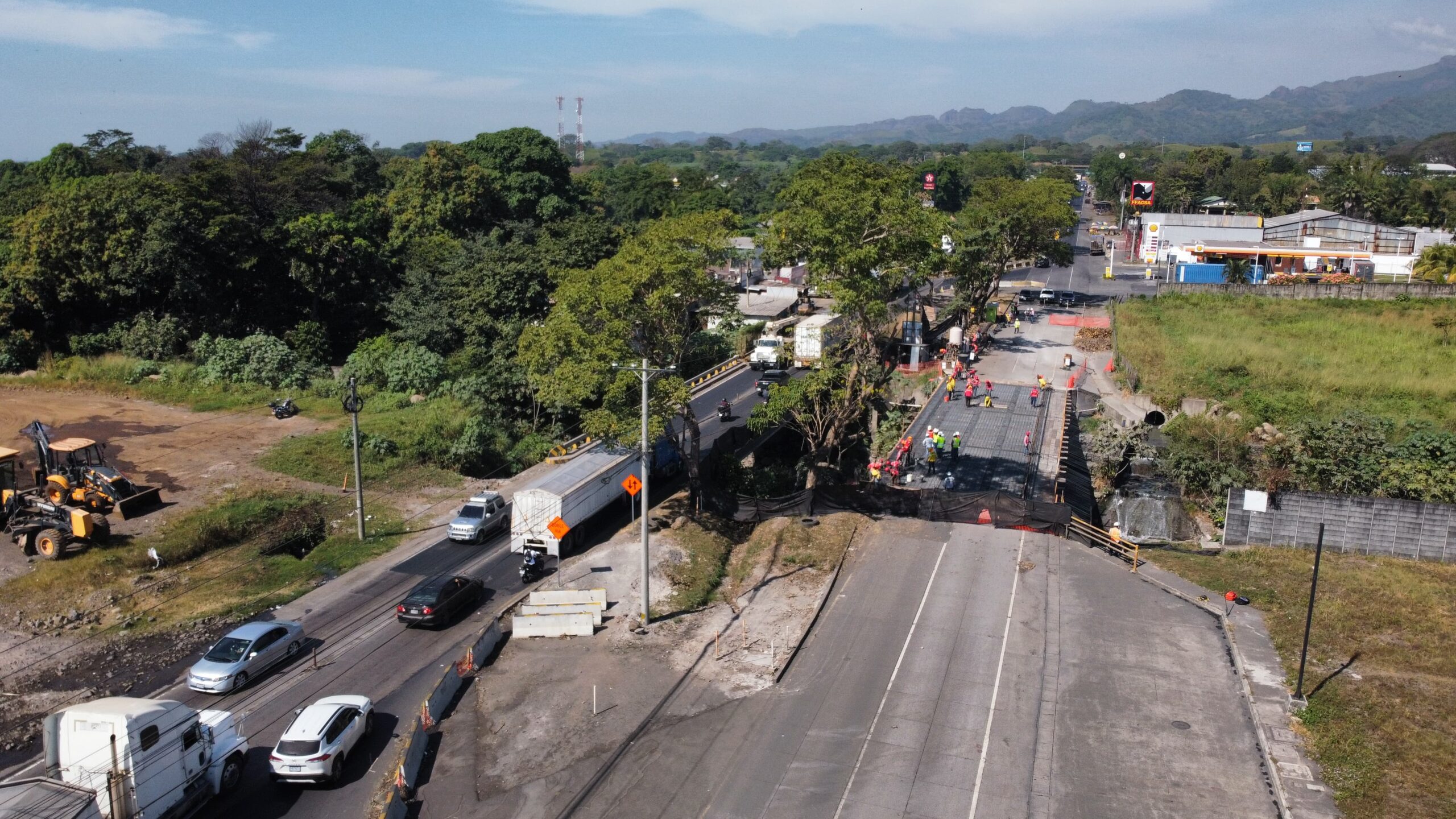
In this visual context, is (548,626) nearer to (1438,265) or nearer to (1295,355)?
(1295,355)

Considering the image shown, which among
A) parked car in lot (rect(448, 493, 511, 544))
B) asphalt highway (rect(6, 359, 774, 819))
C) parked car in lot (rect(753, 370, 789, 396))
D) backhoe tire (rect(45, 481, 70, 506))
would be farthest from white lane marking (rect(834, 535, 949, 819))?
backhoe tire (rect(45, 481, 70, 506))

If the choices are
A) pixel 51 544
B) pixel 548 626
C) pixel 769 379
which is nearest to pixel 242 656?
pixel 548 626

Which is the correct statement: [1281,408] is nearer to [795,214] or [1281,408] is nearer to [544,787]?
[795,214]

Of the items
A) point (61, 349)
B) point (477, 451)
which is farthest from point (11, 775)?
point (61, 349)

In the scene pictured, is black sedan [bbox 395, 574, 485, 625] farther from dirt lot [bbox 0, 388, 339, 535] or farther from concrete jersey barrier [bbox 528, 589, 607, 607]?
dirt lot [bbox 0, 388, 339, 535]

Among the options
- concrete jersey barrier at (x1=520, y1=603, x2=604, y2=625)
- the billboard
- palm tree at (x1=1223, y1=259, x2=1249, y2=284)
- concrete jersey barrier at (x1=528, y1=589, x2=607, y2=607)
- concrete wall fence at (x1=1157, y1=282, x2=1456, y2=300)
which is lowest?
concrete jersey barrier at (x1=520, y1=603, x2=604, y2=625)

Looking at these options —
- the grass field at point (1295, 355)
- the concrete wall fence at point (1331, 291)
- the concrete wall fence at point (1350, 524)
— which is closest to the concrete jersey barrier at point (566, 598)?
the concrete wall fence at point (1350, 524)

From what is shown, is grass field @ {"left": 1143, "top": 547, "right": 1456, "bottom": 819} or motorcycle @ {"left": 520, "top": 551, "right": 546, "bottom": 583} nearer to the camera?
grass field @ {"left": 1143, "top": 547, "right": 1456, "bottom": 819}

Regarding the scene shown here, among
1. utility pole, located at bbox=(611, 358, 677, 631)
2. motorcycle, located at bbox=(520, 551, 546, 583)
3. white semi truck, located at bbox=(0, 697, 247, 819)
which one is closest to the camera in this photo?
white semi truck, located at bbox=(0, 697, 247, 819)
